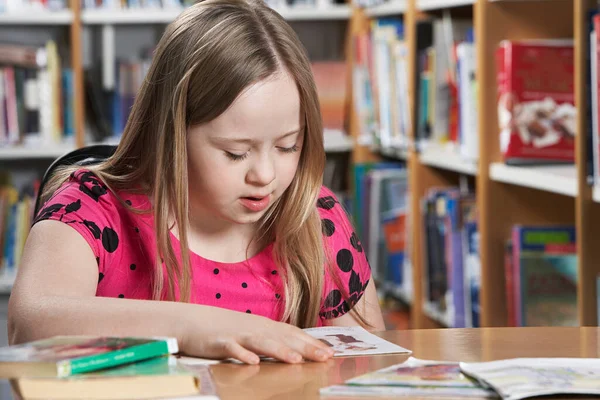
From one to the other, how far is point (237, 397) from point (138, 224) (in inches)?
21.8

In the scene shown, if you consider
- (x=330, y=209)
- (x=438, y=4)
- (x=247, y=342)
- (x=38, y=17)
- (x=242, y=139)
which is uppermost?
(x=38, y=17)

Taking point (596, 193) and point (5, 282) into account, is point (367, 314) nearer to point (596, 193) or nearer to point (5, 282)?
point (596, 193)

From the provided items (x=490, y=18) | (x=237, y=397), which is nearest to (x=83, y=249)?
(x=237, y=397)

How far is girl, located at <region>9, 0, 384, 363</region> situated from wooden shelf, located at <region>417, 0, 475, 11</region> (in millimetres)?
957

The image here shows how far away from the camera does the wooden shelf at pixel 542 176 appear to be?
176cm

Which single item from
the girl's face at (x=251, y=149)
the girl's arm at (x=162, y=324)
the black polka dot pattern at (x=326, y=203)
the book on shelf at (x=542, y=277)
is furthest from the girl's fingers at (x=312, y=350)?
the book on shelf at (x=542, y=277)

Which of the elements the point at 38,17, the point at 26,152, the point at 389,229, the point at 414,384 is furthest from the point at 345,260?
the point at 38,17

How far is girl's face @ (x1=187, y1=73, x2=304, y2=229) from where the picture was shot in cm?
118

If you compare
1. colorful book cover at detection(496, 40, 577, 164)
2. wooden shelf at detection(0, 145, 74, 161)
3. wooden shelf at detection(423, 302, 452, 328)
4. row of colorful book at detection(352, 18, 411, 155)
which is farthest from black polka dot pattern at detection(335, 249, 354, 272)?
wooden shelf at detection(0, 145, 74, 161)

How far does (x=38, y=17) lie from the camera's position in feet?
10.4

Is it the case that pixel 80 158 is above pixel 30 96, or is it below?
below

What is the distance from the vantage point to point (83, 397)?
82cm

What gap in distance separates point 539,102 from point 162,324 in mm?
1255

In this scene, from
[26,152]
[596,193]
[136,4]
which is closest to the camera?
[596,193]
